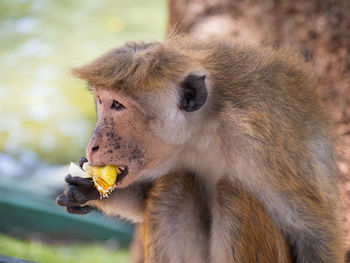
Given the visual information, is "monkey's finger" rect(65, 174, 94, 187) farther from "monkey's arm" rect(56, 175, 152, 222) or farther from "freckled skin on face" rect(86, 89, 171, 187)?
"freckled skin on face" rect(86, 89, 171, 187)

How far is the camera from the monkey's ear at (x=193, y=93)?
3518 millimetres

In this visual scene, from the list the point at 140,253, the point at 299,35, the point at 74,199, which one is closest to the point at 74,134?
the point at 140,253

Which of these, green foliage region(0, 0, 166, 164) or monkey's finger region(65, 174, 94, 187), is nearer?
monkey's finger region(65, 174, 94, 187)

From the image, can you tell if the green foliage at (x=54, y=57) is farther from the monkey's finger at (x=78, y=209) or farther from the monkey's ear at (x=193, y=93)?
the monkey's ear at (x=193, y=93)

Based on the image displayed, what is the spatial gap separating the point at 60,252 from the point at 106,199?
3442 millimetres

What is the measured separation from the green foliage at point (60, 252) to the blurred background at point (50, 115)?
0.04 feet

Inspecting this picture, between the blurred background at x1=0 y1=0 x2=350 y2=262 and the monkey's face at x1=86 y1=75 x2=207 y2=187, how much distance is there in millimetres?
521

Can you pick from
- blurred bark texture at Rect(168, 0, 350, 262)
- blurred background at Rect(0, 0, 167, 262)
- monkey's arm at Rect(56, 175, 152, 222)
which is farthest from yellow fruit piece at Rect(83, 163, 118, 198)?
blurred background at Rect(0, 0, 167, 262)

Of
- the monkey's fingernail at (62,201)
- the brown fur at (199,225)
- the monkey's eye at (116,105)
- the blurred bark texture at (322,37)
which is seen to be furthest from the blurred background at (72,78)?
the brown fur at (199,225)

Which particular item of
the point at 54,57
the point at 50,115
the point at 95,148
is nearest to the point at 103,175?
the point at 95,148

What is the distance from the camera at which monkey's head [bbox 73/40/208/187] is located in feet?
11.3

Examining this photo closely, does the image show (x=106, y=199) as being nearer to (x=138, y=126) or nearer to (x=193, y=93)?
(x=138, y=126)

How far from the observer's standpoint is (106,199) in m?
4.02

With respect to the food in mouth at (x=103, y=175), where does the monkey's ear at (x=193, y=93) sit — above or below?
above
